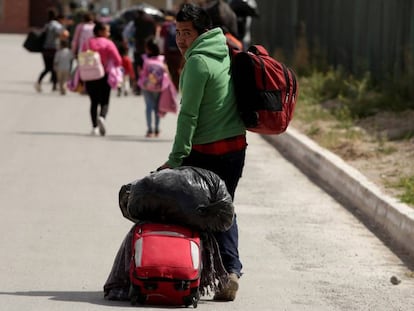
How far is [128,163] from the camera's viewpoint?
15.9 m

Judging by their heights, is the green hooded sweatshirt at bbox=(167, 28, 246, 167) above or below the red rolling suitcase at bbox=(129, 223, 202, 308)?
above

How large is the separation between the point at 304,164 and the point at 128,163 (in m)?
2.03

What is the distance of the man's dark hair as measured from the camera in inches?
324

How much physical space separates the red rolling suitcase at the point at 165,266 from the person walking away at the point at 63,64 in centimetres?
2020

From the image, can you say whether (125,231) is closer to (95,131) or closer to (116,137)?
(116,137)

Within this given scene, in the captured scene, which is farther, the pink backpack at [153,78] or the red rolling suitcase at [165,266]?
the pink backpack at [153,78]

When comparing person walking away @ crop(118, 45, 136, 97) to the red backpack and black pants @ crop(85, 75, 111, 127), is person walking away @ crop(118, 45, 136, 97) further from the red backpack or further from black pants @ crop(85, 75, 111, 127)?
the red backpack

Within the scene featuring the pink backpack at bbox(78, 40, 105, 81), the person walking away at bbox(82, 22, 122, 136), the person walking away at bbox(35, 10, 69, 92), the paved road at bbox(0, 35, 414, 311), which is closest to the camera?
the paved road at bbox(0, 35, 414, 311)

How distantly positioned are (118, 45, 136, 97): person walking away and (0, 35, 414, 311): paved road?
247 inches

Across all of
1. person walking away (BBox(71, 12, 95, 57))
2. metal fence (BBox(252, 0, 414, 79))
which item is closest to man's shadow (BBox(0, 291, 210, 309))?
metal fence (BBox(252, 0, 414, 79))

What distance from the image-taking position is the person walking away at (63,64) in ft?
92.2

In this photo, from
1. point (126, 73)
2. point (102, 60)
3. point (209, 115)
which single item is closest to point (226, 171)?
point (209, 115)

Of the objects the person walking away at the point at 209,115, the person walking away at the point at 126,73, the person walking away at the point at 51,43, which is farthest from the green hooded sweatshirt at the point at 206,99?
the person walking away at the point at 51,43

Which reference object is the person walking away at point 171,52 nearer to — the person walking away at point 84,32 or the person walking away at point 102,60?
the person walking away at point 84,32
